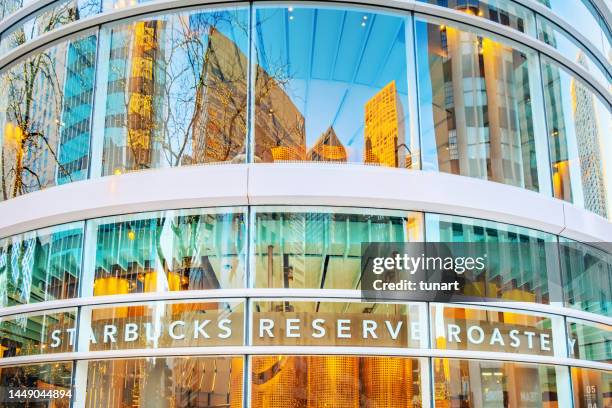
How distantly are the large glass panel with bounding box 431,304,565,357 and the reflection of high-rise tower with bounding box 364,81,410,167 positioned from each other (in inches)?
94.0

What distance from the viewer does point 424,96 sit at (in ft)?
40.9

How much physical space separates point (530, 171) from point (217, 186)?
5294 mm

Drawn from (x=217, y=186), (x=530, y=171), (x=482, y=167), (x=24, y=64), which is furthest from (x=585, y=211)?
(x=24, y=64)

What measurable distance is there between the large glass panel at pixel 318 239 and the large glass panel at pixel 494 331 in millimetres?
1317

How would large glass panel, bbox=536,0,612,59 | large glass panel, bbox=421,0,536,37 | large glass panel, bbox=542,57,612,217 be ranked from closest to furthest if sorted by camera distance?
large glass panel, bbox=421,0,536,37, large glass panel, bbox=542,57,612,217, large glass panel, bbox=536,0,612,59

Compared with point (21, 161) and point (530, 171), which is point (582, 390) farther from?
point (21, 161)

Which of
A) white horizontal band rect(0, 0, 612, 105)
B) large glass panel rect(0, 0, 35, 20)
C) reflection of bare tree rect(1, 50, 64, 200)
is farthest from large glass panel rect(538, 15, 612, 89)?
large glass panel rect(0, 0, 35, 20)

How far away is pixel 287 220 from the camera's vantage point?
1144 centimetres

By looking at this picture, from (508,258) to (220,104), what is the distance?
5.08 meters

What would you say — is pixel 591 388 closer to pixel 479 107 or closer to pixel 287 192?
pixel 479 107

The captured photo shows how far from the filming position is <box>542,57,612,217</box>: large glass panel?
1366 cm

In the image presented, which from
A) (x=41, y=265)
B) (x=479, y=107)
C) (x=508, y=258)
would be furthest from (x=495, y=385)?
(x=41, y=265)

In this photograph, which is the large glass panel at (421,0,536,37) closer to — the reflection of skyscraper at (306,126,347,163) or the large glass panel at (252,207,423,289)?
the reflection of skyscraper at (306,126,347,163)

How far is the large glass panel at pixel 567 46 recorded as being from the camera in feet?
45.6
